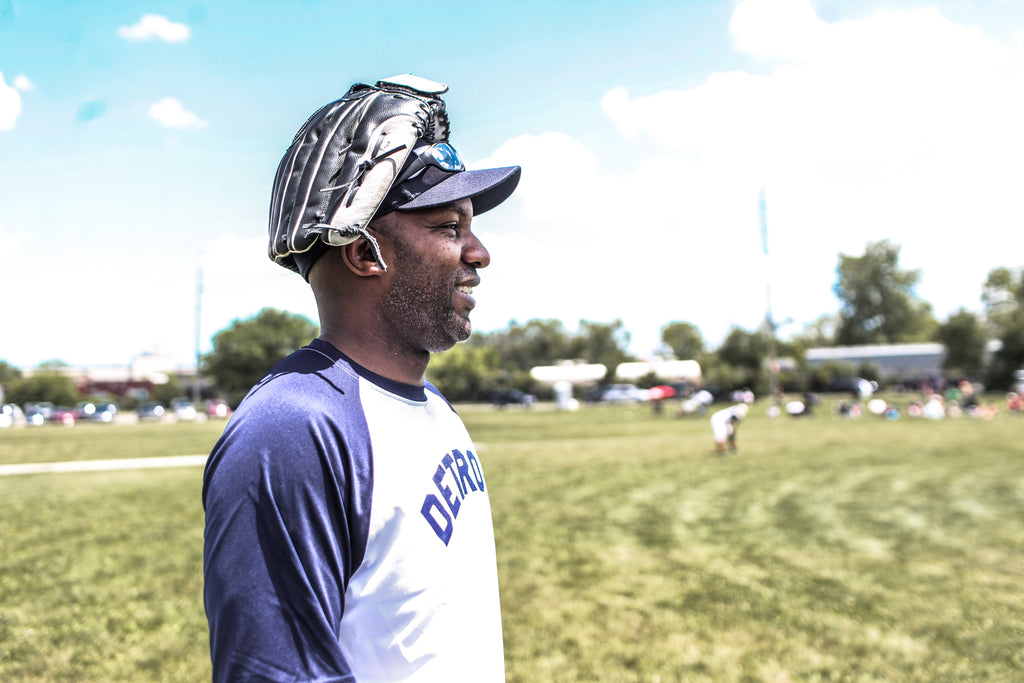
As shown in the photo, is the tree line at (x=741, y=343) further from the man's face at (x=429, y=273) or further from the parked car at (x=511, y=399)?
the man's face at (x=429, y=273)

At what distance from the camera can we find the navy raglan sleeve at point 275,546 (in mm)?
1279

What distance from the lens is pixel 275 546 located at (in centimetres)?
130

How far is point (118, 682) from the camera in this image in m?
5.57

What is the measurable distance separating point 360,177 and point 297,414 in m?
0.58

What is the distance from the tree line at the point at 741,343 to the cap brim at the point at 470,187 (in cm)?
2688

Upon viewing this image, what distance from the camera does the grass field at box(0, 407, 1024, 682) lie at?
237 inches

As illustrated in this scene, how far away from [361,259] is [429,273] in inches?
6.4

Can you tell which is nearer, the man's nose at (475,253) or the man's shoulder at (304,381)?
the man's shoulder at (304,381)

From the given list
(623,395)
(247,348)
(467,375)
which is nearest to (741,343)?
(623,395)

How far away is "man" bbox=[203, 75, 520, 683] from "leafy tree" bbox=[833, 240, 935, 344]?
119 metres

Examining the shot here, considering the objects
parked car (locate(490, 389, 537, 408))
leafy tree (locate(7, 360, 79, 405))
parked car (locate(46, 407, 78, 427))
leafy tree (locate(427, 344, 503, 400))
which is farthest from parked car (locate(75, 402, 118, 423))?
leafy tree (locate(427, 344, 503, 400))

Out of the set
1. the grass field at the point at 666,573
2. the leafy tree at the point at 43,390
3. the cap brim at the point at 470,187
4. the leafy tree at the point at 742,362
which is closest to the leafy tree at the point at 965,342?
the leafy tree at the point at 742,362

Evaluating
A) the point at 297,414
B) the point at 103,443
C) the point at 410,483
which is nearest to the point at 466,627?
the point at 410,483

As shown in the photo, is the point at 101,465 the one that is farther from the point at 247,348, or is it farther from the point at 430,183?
the point at 247,348
